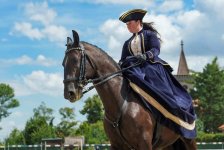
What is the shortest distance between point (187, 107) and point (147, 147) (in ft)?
3.97

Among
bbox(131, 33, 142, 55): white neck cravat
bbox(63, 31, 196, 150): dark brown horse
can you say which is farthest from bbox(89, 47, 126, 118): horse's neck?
bbox(131, 33, 142, 55): white neck cravat

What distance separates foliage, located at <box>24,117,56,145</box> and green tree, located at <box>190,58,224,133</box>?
80.9 feet

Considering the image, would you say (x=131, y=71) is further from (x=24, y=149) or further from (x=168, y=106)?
(x=24, y=149)

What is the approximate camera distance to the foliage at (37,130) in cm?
4619

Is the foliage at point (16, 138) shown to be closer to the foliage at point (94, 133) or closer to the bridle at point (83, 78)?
the foliage at point (94, 133)

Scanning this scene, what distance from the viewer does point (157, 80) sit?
851 cm

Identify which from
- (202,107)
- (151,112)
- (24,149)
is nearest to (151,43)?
(151,112)

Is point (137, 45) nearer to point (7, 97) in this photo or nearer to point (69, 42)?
point (69, 42)

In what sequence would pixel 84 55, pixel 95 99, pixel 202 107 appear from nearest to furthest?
pixel 84 55 < pixel 95 99 < pixel 202 107

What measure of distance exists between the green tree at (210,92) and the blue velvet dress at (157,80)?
59.4 meters

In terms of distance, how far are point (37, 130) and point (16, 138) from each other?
2310mm

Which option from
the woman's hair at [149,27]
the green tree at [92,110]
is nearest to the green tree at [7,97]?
the green tree at [92,110]

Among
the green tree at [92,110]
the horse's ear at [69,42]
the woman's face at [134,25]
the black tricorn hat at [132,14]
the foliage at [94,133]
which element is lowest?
the horse's ear at [69,42]

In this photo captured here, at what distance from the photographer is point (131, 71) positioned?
330 inches
